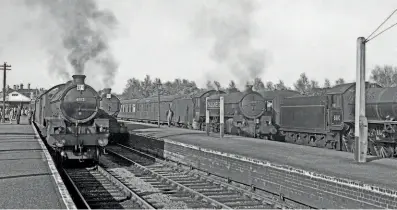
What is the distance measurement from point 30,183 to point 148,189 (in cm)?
325

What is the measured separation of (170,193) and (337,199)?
15.2 ft

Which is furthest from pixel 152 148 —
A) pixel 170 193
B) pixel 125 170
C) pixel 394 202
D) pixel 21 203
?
pixel 394 202

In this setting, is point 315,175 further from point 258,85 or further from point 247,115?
point 258,85

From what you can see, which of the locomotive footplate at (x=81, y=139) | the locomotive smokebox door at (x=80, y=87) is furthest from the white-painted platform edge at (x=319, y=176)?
the locomotive smokebox door at (x=80, y=87)

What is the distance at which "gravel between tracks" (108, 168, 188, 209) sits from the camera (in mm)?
9648

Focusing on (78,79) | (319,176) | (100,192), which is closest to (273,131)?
(78,79)

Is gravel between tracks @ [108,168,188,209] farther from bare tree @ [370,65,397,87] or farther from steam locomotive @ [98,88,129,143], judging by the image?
bare tree @ [370,65,397,87]

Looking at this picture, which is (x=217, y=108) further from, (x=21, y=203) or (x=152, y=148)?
(x=21, y=203)

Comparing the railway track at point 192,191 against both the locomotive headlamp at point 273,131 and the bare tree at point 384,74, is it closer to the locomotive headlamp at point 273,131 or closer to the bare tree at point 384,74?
the locomotive headlamp at point 273,131

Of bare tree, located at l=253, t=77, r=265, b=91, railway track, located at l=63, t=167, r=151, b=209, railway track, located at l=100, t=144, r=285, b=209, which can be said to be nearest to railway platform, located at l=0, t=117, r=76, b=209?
railway track, located at l=63, t=167, r=151, b=209

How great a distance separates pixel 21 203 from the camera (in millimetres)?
7531

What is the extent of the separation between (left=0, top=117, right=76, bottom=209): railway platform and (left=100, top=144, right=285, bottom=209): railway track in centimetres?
224

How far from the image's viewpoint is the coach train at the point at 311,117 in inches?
572

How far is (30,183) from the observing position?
30.5 ft
